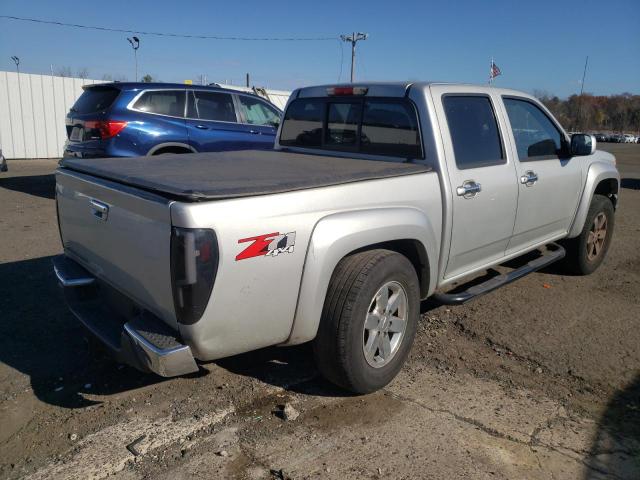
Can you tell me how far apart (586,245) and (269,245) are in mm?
4136

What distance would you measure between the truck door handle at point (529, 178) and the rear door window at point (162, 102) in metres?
5.80

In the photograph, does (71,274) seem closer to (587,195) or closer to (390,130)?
(390,130)

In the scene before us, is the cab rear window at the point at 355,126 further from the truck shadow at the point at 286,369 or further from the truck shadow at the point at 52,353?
the truck shadow at the point at 52,353

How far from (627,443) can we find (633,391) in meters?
0.66

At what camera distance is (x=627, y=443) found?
279 centimetres

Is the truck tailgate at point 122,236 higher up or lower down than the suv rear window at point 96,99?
lower down

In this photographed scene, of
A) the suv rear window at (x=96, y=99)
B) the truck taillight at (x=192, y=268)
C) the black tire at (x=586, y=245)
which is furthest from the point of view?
the suv rear window at (x=96, y=99)

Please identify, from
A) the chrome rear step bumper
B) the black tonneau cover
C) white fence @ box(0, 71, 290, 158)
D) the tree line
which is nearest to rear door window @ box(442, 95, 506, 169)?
the black tonneau cover

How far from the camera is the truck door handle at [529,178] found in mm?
4162

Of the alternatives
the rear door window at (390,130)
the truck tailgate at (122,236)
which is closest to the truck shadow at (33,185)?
the truck tailgate at (122,236)

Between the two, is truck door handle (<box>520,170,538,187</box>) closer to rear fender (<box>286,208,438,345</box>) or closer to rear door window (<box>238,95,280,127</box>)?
rear fender (<box>286,208,438,345</box>)

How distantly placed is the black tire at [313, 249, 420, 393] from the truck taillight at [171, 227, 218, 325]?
0.75 metres


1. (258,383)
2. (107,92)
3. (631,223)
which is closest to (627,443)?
(258,383)

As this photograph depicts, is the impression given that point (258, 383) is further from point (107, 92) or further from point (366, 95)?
point (107, 92)
